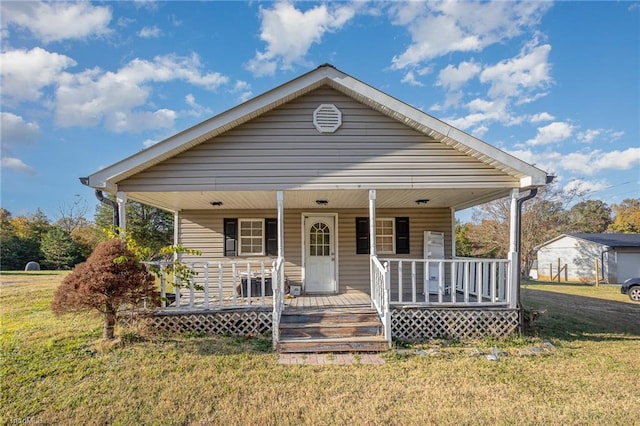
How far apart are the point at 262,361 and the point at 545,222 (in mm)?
27191

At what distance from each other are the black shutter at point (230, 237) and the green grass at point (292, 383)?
3.18 meters

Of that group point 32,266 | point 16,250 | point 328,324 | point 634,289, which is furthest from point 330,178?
point 16,250

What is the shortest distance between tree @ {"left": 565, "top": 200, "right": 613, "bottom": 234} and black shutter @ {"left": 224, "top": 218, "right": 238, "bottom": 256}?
29473 millimetres

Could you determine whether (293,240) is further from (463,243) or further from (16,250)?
(16,250)

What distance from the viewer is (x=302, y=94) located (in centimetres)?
659

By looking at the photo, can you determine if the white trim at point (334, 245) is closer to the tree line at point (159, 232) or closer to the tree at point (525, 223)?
the tree line at point (159, 232)

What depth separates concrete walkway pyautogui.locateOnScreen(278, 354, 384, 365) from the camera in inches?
199

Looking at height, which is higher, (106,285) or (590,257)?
(106,285)

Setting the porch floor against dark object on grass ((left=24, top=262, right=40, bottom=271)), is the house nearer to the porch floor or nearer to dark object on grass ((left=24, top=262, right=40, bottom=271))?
the porch floor

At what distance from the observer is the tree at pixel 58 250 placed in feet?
71.9

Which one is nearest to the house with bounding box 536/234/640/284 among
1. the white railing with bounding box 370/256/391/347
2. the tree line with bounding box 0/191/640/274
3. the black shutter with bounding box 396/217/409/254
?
the tree line with bounding box 0/191/640/274

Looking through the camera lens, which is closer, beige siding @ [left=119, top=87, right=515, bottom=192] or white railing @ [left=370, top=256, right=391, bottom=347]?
white railing @ [left=370, top=256, right=391, bottom=347]

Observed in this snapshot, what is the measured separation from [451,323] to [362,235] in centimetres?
339

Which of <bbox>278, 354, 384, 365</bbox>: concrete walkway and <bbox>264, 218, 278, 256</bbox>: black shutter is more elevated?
<bbox>264, 218, 278, 256</bbox>: black shutter
